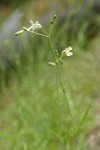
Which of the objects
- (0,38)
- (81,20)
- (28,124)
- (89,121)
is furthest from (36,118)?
(0,38)

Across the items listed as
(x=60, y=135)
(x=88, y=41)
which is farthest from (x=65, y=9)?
(x=60, y=135)

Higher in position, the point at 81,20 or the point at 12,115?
the point at 81,20

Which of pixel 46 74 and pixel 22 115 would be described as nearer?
pixel 22 115

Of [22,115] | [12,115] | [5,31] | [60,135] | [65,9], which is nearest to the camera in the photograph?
[60,135]

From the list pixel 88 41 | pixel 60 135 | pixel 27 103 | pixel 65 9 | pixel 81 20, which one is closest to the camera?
pixel 60 135

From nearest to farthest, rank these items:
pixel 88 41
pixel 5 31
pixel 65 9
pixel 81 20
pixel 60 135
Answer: pixel 60 135 → pixel 81 20 → pixel 88 41 → pixel 65 9 → pixel 5 31

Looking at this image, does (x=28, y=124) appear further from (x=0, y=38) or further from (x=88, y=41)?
(x=0, y=38)

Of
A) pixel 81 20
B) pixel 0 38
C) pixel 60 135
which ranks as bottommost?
pixel 60 135

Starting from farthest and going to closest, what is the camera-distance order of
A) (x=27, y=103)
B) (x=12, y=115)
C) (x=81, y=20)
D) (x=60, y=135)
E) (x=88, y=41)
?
1. (x=88, y=41)
2. (x=81, y=20)
3. (x=12, y=115)
4. (x=27, y=103)
5. (x=60, y=135)

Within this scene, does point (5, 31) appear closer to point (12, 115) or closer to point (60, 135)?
point (12, 115)
